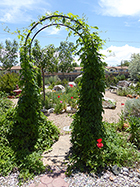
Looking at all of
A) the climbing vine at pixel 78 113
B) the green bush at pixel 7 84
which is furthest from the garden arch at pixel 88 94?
the green bush at pixel 7 84

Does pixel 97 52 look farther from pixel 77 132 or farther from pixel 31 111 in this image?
pixel 31 111

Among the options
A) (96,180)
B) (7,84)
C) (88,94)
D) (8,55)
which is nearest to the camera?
(96,180)

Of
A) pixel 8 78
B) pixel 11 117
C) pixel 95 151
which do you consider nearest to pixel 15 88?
pixel 8 78

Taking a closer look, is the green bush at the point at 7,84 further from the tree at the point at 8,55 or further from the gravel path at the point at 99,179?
the tree at the point at 8,55

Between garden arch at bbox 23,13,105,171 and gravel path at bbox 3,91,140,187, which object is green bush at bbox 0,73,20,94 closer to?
garden arch at bbox 23,13,105,171

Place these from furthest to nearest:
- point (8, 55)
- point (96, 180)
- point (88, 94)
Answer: point (8, 55)
point (88, 94)
point (96, 180)

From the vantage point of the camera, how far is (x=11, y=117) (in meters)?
3.37

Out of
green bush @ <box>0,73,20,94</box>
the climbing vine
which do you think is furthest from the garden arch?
green bush @ <box>0,73,20,94</box>

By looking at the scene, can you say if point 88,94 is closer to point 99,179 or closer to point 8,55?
point 99,179

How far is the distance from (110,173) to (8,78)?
30.0 feet

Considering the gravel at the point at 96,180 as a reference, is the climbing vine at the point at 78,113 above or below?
above

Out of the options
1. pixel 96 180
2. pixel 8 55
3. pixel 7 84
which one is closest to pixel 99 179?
pixel 96 180

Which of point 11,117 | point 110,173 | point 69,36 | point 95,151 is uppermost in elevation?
point 69,36

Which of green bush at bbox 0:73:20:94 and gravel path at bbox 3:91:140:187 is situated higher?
green bush at bbox 0:73:20:94
